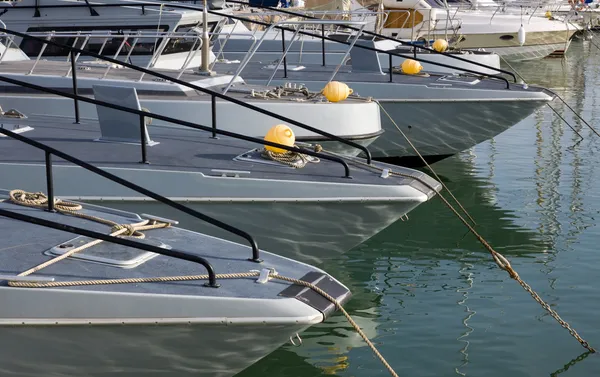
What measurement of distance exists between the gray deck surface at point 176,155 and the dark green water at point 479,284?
119cm

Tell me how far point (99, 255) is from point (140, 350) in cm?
67

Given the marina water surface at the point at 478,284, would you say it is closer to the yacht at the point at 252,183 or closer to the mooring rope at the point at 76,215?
the yacht at the point at 252,183

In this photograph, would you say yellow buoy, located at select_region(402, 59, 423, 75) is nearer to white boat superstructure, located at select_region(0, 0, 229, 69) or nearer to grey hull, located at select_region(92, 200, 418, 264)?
white boat superstructure, located at select_region(0, 0, 229, 69)

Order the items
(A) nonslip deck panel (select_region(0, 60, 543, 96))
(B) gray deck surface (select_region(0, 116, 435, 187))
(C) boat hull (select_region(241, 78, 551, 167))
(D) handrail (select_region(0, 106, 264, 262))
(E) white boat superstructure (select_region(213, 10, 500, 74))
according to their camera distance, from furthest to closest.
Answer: (E) white boat superstructure (select_region(213, 10, 500, 74)), (C) boat hull (select_region(241, 78, 551, 167)), (A) nonslip deck panel (select_region(0, 60, 543, 96)), (B) gray deck surface (select_region(0, 116, 435, 187)), (D) handrail (select_region(0, 106, 264, 262))

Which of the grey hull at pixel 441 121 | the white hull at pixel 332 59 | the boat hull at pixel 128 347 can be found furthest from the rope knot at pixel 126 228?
the white hull at pixel 332 59

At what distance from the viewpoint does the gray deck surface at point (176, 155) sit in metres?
7.82

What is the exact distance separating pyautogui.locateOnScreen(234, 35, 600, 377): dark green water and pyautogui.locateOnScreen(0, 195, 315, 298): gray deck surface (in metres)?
1.34

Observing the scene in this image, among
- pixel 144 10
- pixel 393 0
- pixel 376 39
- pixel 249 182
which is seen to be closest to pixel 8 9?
pixel 144 10

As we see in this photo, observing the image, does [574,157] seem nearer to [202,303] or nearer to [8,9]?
[8,9]

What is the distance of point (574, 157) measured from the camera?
1481 centimetres

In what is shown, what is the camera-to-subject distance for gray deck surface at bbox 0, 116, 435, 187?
7816 mm

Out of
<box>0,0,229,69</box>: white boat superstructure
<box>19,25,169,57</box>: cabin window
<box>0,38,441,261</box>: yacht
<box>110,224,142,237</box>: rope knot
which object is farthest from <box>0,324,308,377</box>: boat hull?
<box>19,25,169,57</box>: cabin window

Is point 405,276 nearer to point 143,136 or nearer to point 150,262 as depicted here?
point 143,136

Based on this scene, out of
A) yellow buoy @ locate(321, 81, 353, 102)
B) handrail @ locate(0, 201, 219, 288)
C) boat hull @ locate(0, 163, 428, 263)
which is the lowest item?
boat hull @ locate(0, 163, 428, 263)
